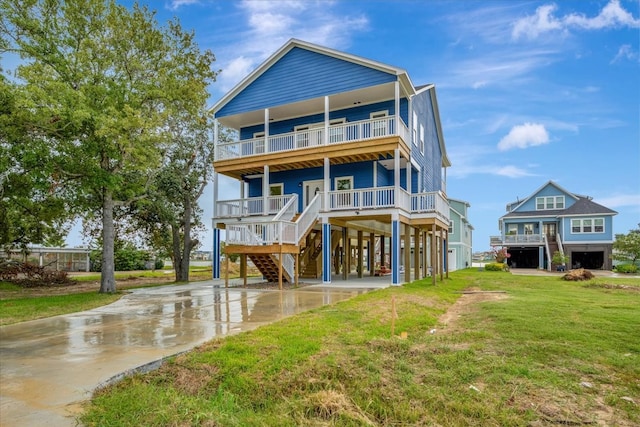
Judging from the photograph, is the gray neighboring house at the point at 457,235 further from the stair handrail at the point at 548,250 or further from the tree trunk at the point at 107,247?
the tree trunk at the point at 107,247

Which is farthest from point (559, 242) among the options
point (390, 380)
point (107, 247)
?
point (390, 380)

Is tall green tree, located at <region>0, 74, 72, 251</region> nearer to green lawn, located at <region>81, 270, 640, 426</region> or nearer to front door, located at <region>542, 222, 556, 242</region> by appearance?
green lawn, located at <region>81, 270, 640, 426</region>

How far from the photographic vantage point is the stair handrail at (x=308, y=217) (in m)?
15.4

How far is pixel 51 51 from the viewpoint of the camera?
14469 mm

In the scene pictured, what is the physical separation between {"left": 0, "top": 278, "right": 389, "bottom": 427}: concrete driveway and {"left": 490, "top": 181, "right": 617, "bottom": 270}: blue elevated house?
33410mm

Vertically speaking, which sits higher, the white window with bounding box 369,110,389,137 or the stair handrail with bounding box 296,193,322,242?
the white window with bounding box 369,110,389,137

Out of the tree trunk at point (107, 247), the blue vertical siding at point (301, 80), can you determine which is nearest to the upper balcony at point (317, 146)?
the blue vertical siding at point (301, 80)

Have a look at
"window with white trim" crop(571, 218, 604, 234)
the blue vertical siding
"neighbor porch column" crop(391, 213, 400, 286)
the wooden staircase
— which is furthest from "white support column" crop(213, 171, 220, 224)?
"window with white trim" crop(571, 218, 604, 234)

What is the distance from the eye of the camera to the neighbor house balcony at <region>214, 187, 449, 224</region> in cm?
1596

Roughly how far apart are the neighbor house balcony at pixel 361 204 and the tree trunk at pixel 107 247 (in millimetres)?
5070

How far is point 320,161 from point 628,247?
29946 millimetres

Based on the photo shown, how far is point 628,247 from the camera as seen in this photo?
1293 inches

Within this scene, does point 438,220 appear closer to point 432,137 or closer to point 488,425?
point 432,137

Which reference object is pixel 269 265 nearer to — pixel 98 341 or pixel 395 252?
pixel 395 252
